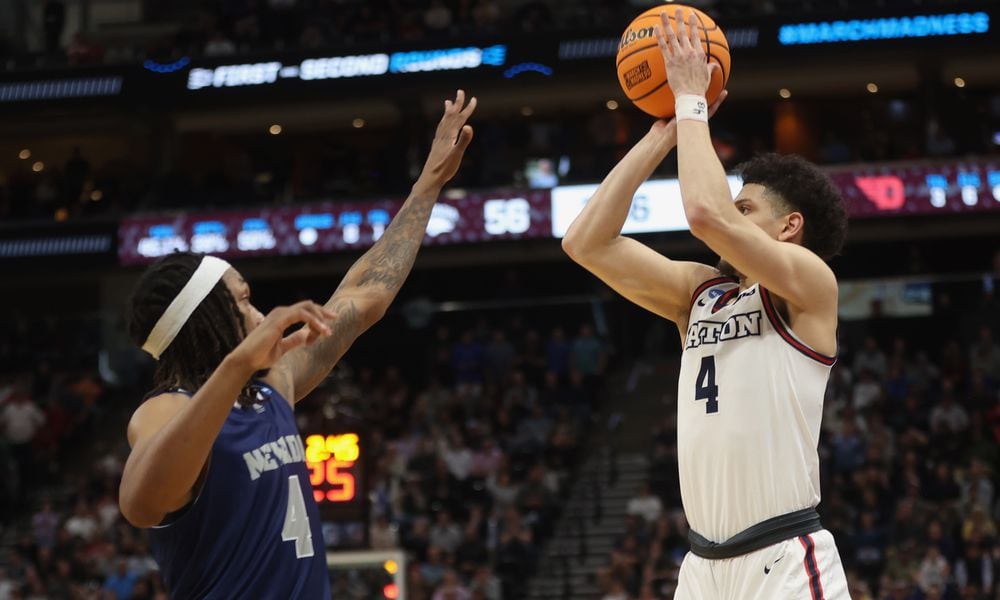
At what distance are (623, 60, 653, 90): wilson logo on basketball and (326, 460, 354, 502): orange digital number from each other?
809 centimetres

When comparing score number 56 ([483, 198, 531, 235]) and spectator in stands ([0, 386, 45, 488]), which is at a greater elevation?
score number 56 ([483, 198, 531, 235])

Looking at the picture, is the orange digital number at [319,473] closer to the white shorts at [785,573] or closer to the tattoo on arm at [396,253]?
the tattoo on arm at [396,253]

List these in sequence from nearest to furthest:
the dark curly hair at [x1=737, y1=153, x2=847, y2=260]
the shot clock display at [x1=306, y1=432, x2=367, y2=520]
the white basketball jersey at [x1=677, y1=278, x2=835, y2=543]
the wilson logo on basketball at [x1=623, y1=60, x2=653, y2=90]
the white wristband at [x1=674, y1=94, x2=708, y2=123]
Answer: the white basketball jersey at [x1=677, y1=278, x2=835, y2=543]
the white wristband at [x1=674, y1=94, x2=708, y2=123]
the dark curly hair at [x1=737, y1=153, x2=847, y2=260]
the wilson logo on basketball at [x1=623, y1=60, x2=653, y2=90]
the shot clock display at [x1=306, y1=432, x2=367, y2=520]

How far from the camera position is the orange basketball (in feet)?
14.9

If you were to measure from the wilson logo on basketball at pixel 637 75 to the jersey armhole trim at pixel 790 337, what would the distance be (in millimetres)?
884

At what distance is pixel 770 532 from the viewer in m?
4.02

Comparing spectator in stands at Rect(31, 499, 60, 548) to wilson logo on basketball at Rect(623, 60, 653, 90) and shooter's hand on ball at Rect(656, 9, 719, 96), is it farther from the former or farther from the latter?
shooter's hand on ball at Rect(656, 9, 719, 96)

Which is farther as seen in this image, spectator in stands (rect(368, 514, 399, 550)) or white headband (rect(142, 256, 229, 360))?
spectator in stands (rect(368, 514, 399, 550))

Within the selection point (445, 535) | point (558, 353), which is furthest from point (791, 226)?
point (558, 353)

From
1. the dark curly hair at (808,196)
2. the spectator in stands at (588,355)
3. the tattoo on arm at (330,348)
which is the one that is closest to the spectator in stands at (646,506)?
the spectator in stands at (588,355)

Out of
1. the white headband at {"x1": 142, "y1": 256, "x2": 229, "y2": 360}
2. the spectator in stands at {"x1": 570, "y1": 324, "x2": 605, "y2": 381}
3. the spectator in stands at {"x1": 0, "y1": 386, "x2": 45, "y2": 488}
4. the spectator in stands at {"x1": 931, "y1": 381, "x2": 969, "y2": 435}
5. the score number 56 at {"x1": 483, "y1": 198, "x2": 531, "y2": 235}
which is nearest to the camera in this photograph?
the white headband at {"x1": 142, "y1": 256, "x2": 229, "y2": 360}

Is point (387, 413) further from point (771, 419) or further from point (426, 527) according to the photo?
point (771, 419)

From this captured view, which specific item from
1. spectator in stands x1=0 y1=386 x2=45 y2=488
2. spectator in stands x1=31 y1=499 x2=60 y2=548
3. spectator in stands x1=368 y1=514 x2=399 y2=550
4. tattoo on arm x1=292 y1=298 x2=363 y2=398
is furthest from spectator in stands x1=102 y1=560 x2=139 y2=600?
tattoo on arm x1=292 y1=298 x2=363 y2=398

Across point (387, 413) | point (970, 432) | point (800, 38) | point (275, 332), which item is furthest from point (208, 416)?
point (800, 38)
